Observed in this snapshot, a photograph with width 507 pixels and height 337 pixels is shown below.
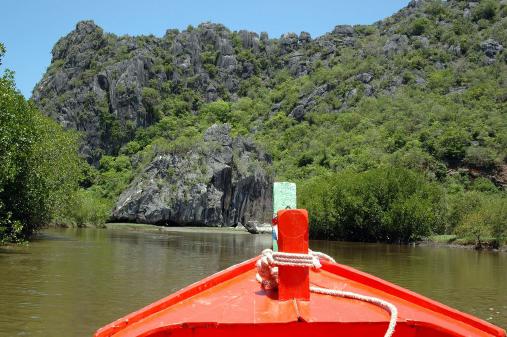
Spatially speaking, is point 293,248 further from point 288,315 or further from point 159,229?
point 159,229

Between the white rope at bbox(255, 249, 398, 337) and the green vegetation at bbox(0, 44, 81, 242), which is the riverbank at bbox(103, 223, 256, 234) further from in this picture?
the white rope at bbox(255, 249, 398, 337)

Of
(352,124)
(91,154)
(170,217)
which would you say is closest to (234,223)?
(170,217)

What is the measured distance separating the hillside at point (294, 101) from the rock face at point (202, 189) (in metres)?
0.37

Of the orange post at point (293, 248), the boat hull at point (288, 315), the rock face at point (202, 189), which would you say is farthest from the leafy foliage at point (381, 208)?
the orange post at point (293, 248)

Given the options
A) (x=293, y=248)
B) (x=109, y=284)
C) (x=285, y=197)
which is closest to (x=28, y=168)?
(x=109, y=284)

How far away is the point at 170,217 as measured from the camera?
3615 inches

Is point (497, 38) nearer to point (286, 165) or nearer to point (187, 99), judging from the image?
point (286, 165)

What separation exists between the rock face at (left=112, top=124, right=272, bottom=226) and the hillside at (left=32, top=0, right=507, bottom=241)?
0.37 meters

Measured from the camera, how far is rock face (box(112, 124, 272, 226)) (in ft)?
300

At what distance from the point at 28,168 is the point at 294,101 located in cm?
10348

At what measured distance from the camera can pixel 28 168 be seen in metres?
29.6

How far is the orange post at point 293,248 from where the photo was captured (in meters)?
4.11

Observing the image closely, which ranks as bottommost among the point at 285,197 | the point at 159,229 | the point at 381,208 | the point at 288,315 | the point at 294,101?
the point at 159,229

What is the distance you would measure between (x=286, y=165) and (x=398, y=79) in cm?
3105
